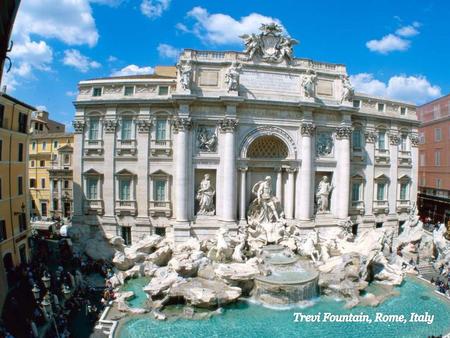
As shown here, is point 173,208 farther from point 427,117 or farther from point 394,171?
point 427,117

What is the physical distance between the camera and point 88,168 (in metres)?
22.9

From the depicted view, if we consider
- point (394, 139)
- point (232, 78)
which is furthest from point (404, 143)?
point (232, 78)

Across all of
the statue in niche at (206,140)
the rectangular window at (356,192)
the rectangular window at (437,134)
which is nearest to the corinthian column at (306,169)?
the rectangular window at (356,192)

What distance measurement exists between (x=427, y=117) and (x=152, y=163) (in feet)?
108

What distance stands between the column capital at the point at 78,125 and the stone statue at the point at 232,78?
10.8 m

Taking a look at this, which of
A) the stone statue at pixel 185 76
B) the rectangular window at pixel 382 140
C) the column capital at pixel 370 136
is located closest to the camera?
the stone statue at pixel 185 76

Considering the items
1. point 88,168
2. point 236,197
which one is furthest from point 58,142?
point 236,197

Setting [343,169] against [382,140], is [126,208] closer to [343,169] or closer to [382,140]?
[343,169]

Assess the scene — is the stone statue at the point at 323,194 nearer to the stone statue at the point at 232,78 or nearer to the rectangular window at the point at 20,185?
the stone statue at the point at 232,78

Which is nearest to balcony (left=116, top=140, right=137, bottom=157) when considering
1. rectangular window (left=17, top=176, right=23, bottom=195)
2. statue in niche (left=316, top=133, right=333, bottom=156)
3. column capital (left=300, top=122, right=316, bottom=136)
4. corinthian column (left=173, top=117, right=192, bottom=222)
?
corinthian column (left=173, top=117, right=192, bottom=222)

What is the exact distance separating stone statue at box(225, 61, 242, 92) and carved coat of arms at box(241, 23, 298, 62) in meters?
1.62

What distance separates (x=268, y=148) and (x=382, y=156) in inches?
406

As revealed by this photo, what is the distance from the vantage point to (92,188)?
23047mm

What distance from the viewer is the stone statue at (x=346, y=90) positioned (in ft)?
77.9
